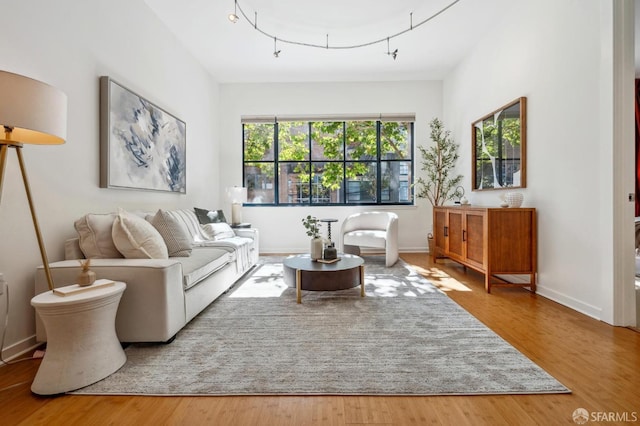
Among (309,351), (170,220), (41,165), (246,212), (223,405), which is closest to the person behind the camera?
(223,405)

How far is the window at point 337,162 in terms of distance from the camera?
235 inches

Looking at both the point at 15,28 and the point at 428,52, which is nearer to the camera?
the point at 15,28

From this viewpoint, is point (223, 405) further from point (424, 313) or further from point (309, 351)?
point (424, 313)

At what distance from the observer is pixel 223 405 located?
4.96 feet

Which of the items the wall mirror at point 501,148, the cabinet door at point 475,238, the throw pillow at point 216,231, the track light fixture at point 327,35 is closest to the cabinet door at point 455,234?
the cabinet door at point 475,238

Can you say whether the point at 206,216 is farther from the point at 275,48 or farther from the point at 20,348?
the point at 275,48

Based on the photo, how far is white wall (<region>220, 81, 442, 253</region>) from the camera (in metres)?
5.81

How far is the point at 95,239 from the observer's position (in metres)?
2.33

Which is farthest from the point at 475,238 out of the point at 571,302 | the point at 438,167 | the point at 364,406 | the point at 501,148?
the point at 364,406

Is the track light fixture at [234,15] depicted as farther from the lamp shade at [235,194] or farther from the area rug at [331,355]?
the area rug at [331,355]

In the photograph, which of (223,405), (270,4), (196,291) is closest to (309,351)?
(223,405)

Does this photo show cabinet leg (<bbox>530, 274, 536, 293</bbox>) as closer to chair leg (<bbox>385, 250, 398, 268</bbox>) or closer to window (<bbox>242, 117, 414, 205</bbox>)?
chair leg (<bbox>385, 250, 398, 268</bbox>)

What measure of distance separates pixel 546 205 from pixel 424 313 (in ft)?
5.72

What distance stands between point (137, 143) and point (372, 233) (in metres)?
3.31
